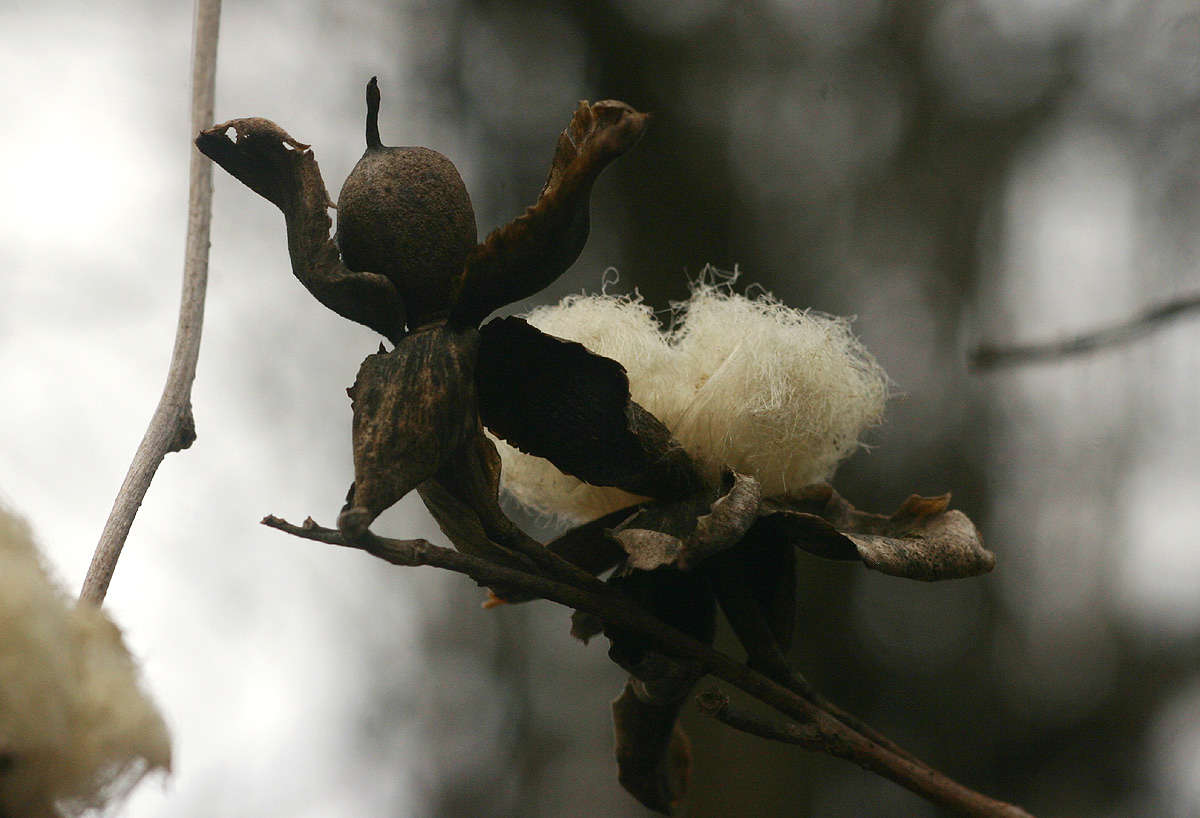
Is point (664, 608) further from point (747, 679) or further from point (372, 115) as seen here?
point (372, 115)

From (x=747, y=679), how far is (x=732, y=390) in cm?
12

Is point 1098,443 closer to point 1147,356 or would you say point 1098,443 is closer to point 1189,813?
point 1147,356

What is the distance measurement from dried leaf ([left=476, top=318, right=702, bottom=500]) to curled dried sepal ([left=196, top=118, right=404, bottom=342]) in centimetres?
4

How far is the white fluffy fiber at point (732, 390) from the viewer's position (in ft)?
1.41

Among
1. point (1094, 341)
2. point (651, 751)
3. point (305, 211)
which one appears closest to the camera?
point (305, 211)

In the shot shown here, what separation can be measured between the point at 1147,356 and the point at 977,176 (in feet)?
1.23

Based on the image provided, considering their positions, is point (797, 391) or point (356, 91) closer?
point (797, 391)

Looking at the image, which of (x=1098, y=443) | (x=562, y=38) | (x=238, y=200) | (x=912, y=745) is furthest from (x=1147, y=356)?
(x=238, y=200)

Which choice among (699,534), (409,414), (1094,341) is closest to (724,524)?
(699,534)

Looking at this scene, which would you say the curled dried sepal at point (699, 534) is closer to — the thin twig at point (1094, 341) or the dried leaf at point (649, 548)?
the dried leaf at point (649, 548)

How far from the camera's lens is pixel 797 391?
0.44 m

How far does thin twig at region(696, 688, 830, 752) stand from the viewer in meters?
0.35

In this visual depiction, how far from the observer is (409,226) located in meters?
0.34

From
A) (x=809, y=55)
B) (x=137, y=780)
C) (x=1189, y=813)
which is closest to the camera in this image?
(x=137, y=780)
